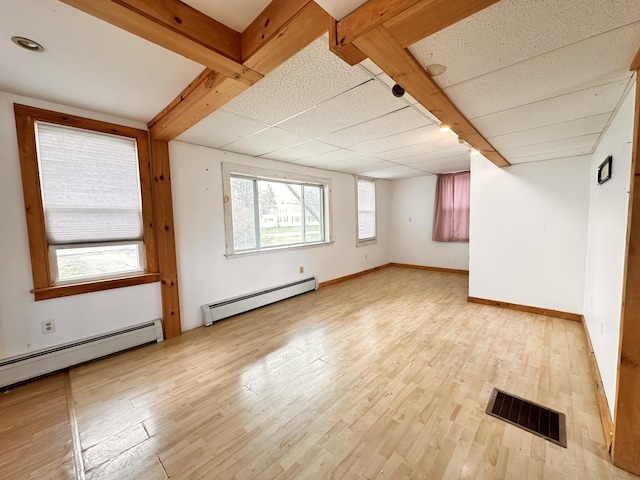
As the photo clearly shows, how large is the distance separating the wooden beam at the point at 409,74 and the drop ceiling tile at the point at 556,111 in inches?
7.9

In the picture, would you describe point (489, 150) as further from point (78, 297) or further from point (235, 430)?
point (78, 297)

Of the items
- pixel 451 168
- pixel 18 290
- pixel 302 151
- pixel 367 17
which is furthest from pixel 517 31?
pixel 451 168

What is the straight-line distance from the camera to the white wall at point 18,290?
2.06 meters

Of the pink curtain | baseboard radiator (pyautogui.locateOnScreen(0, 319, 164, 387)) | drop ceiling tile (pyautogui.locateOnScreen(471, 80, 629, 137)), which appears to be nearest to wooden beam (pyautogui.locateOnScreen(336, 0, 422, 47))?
drop ceiling tile (pyautogui.locateOnScreen(471, 80, 629, 137))

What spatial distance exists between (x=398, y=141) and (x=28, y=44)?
10.3 ft

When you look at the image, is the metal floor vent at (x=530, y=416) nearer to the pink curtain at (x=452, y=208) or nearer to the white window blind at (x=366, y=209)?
the white window blind at (x=366, y=209)

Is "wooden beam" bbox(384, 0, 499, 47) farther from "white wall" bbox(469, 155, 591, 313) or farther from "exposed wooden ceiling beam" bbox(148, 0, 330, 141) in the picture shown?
"white wall" bbox(469, 155, 591, 313)

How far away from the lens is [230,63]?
145 cm

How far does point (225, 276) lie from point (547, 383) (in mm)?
3531

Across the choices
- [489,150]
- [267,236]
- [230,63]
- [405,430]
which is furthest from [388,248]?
[230,63]

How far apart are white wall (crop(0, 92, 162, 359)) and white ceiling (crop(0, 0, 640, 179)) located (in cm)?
36

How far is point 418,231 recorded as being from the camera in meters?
6.45

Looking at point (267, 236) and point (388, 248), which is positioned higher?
point (267, 236)

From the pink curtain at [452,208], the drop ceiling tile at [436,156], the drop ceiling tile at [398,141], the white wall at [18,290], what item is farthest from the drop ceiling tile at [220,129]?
the pink curtain at [452,208]
